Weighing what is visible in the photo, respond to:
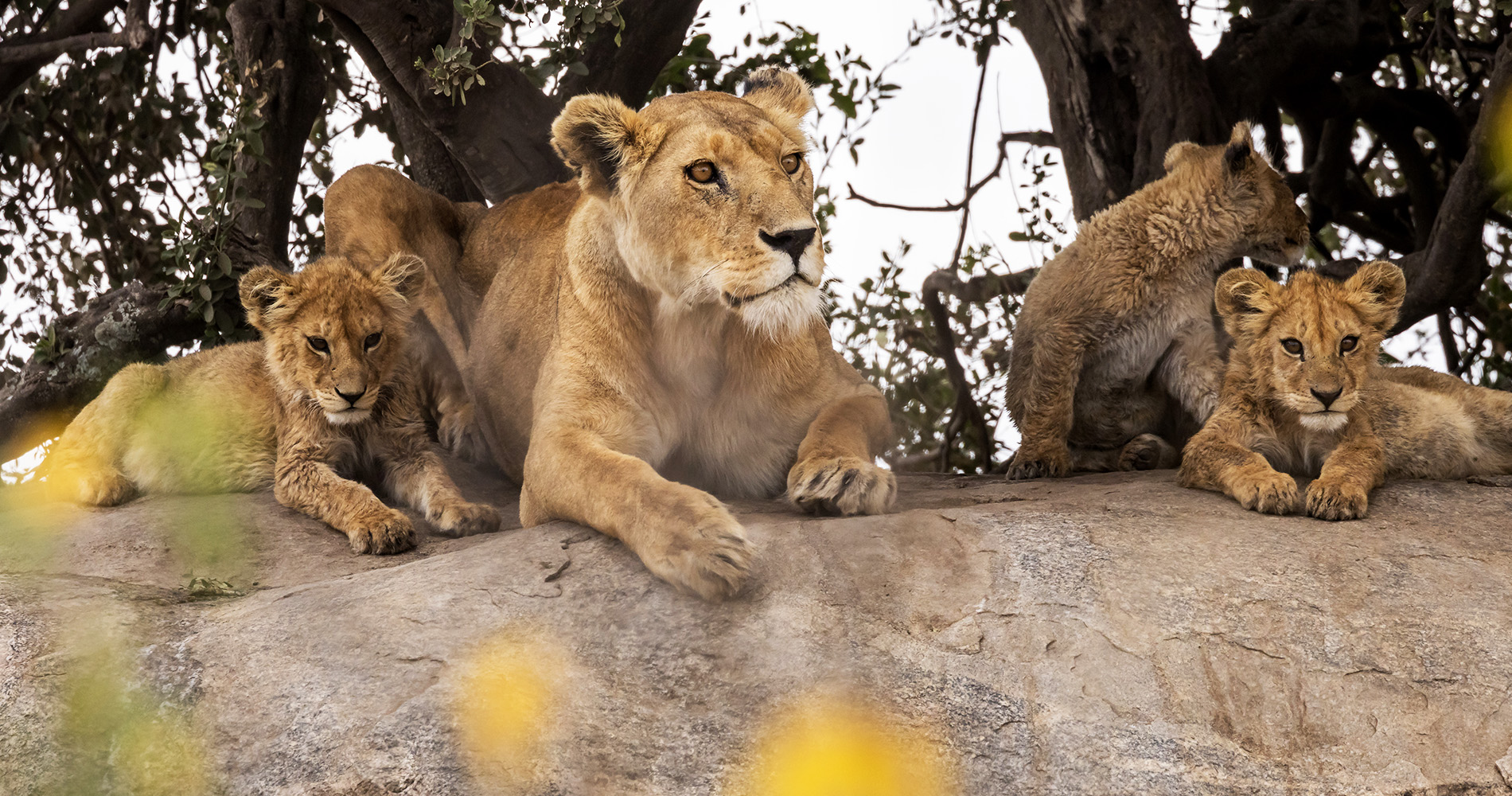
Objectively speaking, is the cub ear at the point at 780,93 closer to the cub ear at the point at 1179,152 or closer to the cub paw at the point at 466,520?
the cub paw at the point at 466,520

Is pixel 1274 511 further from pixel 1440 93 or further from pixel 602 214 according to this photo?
pixel 1440 93

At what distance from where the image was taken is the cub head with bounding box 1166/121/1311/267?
5336 millimetres

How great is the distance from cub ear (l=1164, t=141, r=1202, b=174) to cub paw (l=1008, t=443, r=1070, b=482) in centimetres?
137

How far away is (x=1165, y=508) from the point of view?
392 cm

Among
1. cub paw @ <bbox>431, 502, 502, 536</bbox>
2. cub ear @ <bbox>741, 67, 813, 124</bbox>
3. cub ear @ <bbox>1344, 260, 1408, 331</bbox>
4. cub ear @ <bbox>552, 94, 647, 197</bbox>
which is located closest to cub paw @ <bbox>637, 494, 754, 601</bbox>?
Answer: cub ear @ <bbox>552, 94, 647, 197</bbox>

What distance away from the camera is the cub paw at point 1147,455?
17.5 ft

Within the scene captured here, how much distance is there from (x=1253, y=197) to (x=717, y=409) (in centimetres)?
262

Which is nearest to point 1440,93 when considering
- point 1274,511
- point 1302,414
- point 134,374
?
point 1302,414

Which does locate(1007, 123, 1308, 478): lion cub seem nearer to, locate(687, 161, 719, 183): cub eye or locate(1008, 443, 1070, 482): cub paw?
locate(1008, 443, 1070, 482): cub paw

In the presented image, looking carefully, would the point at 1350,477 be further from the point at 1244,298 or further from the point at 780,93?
the point at 780,93

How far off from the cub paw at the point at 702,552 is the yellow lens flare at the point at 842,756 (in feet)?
1.20

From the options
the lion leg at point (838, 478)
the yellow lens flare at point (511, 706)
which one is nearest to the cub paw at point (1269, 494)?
the lion leg at point (838, 478)

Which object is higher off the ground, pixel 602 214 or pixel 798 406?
pixel 602 214

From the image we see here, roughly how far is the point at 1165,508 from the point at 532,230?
277cm
